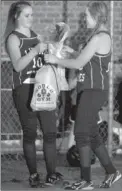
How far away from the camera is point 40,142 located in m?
9.45

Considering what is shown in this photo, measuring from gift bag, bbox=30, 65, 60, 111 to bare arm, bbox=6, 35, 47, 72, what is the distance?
0.19 metres

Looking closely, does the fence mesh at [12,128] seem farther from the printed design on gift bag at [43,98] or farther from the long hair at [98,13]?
the long hair at [98,13]

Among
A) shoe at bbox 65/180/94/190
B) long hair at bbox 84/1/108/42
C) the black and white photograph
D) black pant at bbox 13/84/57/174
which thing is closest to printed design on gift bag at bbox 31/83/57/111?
the black and white photograph

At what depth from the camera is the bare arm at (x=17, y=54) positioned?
20.3 feet

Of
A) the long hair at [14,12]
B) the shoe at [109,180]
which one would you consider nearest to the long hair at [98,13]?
the long hair at [14,12]

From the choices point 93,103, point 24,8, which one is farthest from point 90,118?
point 24,8

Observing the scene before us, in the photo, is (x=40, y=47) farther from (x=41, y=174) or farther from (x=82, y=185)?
(x=41, y=174)

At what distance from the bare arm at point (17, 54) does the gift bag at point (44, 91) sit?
0.63 ft

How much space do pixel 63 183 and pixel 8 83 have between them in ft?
11.5

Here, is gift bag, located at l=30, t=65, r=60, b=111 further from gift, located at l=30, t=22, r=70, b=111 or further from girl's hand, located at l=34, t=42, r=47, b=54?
girl's hand, located at l=34, t=42, r=47, b=54

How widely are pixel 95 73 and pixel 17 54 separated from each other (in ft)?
2.67

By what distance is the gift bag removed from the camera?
624 cm

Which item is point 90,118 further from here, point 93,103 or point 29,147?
point 29,147

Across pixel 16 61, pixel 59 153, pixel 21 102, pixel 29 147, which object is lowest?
pixel 59 153
